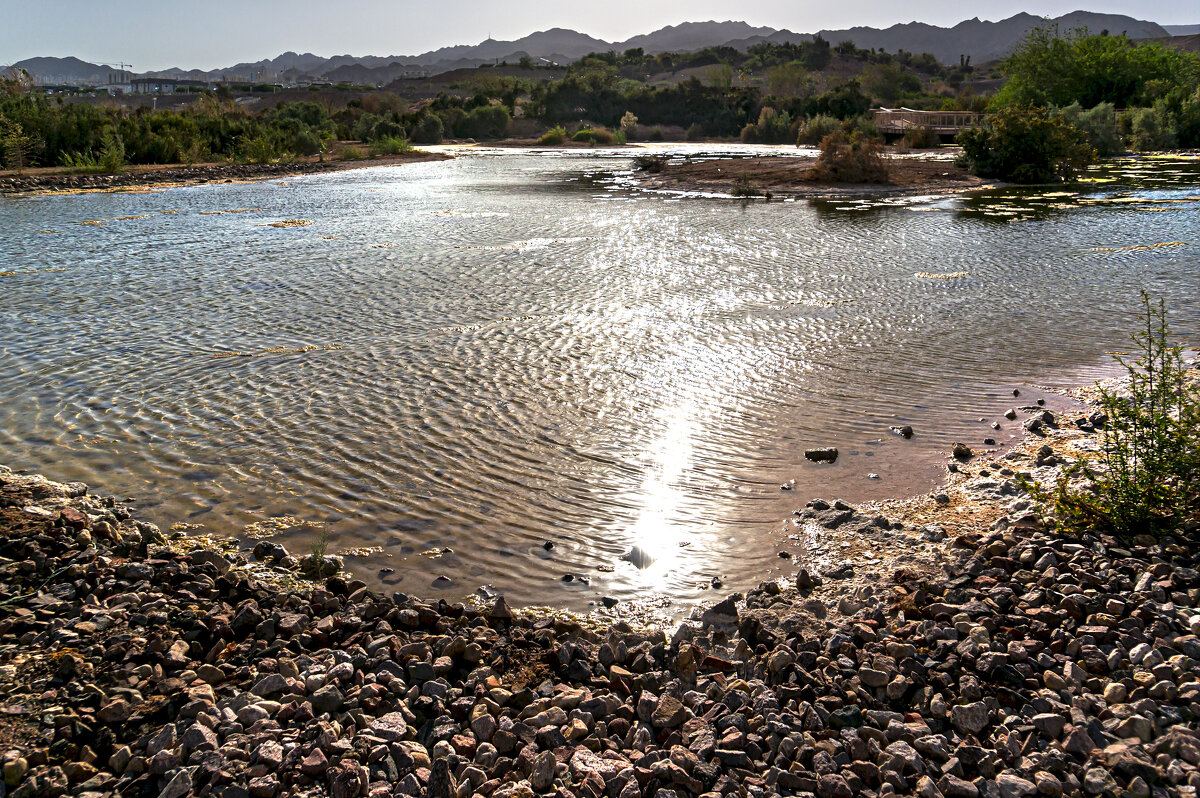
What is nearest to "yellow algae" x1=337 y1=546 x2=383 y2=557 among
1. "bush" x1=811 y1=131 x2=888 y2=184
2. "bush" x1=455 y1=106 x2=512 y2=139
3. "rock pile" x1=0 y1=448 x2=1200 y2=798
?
"rock pile" x1=0 y1=448 x2=1200 y2=798

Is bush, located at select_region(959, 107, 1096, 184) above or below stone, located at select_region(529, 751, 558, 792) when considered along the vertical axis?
above

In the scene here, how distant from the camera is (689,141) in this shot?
67.6 m

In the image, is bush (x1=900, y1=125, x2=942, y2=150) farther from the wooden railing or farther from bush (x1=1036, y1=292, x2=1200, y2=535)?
bush (x1=1036, y1=292, x2=1200, y2=535)

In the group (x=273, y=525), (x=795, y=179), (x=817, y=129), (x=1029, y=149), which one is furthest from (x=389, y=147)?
(x=273, y=525)

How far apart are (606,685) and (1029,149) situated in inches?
1227

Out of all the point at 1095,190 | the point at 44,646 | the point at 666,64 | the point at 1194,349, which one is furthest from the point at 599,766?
the point at 666,64

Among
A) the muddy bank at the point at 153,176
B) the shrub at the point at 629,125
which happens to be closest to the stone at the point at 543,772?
the muddy bank at the point at 153,176

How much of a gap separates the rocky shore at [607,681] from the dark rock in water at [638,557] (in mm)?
647

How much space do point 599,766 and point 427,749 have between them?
2.27 feet

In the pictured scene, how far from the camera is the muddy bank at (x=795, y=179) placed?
88.4 ft

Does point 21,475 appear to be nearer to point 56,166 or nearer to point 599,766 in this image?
point 599,766

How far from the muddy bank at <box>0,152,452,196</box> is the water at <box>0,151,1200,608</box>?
11927 mm

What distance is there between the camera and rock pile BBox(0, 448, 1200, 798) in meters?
2.94

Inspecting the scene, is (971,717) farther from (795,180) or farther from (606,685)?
(795,180)
